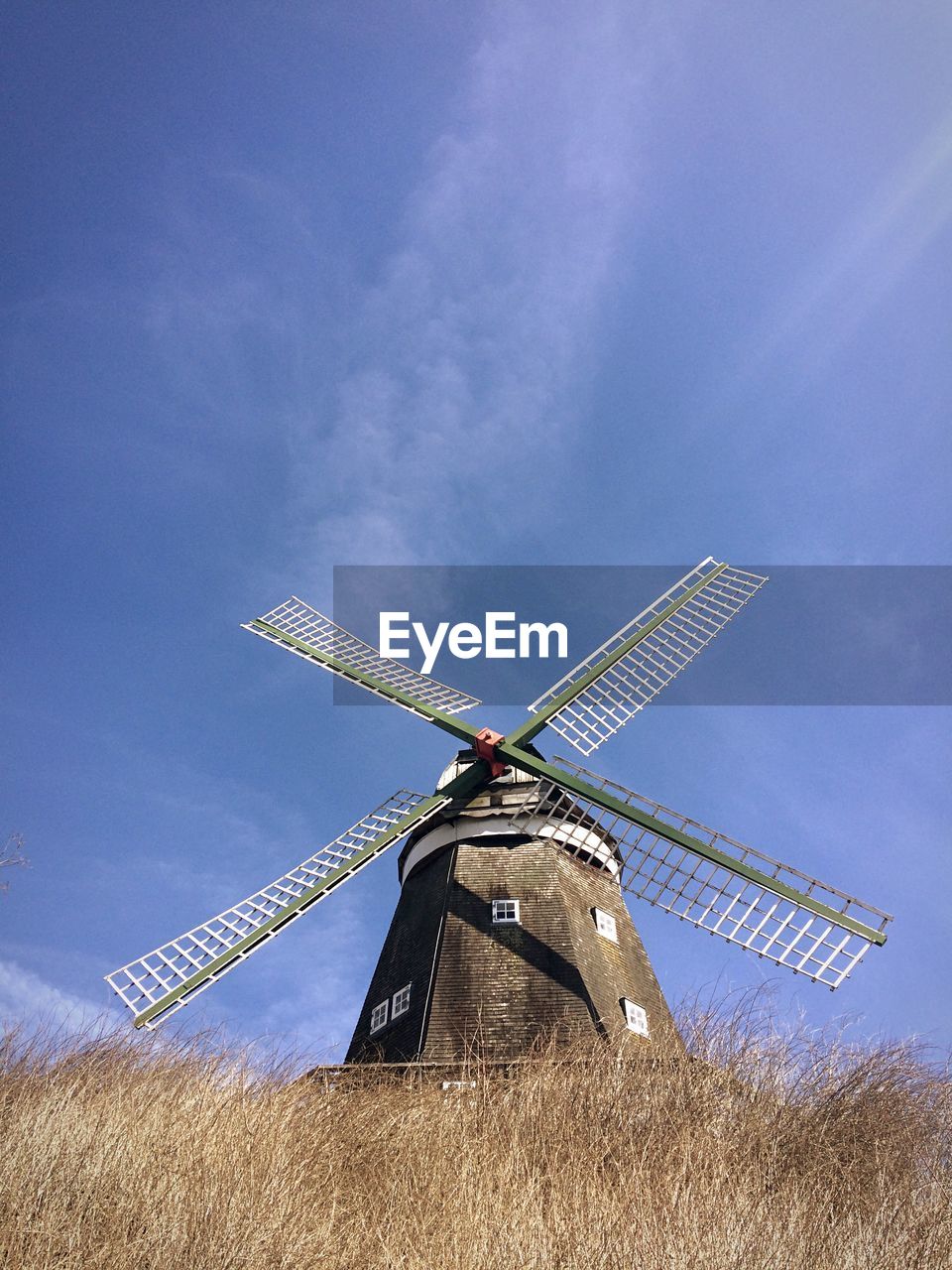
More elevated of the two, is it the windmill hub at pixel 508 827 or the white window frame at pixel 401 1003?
the windmill hub at pixel 508 827

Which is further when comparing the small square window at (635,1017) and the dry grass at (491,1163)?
the small square window at (635,1017)

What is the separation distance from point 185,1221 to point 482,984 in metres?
6.64

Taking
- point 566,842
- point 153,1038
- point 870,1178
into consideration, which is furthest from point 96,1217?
point 566,842

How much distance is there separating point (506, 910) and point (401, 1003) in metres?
2.14

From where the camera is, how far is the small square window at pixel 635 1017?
13398 millimetres

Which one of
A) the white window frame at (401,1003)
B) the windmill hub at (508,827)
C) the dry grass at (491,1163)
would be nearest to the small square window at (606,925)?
the windmill hub at (508,827)

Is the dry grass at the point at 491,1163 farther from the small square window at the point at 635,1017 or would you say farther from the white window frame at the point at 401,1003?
the white window frame at the point at 401,1003

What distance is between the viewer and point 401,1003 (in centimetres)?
1371

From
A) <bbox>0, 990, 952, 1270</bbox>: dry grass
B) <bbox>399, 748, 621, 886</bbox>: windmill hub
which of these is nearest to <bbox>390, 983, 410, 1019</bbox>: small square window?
<bbox>0, 990, 952, 1270</bbox>: dry grass

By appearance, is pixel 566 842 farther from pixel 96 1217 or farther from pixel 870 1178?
pixel 96 1217

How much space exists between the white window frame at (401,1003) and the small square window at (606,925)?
10.6ft

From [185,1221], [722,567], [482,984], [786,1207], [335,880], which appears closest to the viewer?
[185,1221]

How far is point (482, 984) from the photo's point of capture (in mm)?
13094

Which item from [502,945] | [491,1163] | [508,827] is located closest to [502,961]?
[502,945]
